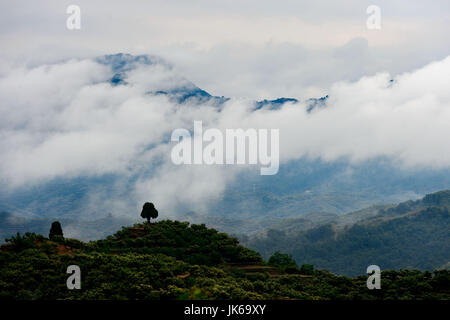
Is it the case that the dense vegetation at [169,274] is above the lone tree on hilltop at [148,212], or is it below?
below

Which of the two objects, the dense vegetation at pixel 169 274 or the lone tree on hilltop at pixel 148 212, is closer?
the dense vegetation at pixel 169 274

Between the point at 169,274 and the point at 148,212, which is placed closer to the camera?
the point at 169,274

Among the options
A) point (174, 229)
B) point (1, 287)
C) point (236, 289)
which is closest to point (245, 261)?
point (174, 229)

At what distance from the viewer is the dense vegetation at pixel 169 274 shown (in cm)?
4262

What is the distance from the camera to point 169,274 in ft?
160

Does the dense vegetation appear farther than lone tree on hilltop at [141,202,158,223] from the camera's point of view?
No

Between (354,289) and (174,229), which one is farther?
(174,229)

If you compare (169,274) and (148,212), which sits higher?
(148,212)

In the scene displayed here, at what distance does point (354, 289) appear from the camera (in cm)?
5878

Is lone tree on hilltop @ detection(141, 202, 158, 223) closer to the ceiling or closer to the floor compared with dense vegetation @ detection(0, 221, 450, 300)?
closer to the ceiling

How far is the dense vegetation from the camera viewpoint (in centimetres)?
4262
